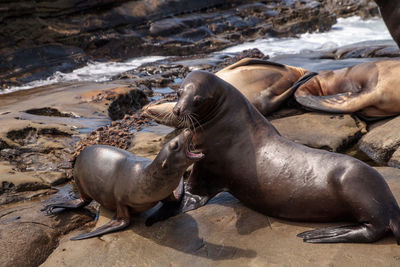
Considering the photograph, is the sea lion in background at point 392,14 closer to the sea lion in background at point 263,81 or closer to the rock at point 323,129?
the rock at point 323,129

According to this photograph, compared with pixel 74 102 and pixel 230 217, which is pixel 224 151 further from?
pixel 74 102

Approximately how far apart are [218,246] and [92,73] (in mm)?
10175

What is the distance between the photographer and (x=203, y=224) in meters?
3.65

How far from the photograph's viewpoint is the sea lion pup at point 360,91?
612 cm

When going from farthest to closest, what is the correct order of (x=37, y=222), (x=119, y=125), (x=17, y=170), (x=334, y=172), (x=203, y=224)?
(x=119, y=125) < (x=17, y=170) < (x=37, y=222) < (x=203, y=224) < (x=334, y=172)

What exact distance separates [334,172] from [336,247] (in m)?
0.55

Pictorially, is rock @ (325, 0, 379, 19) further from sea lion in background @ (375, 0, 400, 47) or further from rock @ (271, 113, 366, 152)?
rock @ (271, 113, 366, 152)

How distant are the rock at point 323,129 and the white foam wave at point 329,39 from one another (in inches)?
317

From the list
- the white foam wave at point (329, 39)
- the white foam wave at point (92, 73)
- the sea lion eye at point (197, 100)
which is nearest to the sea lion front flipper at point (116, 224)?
the sea lion eye at point (197, 100)

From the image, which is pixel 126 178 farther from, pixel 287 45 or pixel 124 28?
pixel 287 45

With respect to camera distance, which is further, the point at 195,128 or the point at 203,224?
the point at 195,128

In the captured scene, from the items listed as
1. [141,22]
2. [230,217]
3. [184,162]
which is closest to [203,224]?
[230,217]

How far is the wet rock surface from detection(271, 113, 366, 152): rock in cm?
831

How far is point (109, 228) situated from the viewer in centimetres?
365
